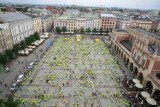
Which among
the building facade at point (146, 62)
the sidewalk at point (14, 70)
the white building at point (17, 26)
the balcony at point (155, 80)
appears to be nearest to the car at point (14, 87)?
the sidewalk at point (14, 70)

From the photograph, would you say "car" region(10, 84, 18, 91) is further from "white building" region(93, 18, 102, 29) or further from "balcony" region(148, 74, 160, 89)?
"white building" region(93, 18, 102, 29)

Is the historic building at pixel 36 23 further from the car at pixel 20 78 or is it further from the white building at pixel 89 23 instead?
the car at pixel 20 78

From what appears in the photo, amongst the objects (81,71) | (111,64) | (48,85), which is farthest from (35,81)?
(111,64)

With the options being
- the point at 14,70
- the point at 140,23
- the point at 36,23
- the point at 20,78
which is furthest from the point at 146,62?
the point at 36,23

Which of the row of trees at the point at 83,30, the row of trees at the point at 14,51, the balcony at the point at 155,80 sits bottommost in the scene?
the balcony at the point at 155,80

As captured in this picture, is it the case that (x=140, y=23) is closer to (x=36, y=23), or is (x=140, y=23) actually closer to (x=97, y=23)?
(x=97, y=23)

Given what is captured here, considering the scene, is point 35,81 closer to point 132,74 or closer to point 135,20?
point 132,74
